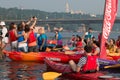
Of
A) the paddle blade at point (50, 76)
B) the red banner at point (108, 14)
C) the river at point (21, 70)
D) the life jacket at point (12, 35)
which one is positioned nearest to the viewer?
the paddle blade at point (50, 76)

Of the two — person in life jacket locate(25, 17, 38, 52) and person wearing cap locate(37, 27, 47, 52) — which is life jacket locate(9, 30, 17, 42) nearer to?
person in life jacket locate(25, 17, 38, 52)

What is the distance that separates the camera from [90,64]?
39.8 ft

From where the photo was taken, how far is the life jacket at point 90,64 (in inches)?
472

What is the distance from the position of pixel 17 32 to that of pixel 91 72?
7.48 m

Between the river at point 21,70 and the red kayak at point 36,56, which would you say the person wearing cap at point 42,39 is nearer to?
the red kayak at point 36,56

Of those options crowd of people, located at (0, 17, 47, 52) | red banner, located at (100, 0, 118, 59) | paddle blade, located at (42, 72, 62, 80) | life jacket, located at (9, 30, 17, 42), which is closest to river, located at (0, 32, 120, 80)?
paddle blade, located at (42, 72, 62, 80)

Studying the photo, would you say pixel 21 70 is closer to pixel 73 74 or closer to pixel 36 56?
pixel 36 56

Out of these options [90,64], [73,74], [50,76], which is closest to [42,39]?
[50,76]

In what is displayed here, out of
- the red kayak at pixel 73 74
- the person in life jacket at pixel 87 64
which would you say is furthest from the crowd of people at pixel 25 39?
the person in life jacket at pixel 87 64

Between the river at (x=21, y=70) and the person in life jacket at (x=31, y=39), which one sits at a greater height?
the person in life jacket at (x=31, y=39)

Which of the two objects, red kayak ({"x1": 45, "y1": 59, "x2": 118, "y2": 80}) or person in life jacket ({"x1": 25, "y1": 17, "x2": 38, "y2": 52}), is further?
person in life jacket ({"x1": 25, "y1": 17, "x2": 38, "y2": 52})

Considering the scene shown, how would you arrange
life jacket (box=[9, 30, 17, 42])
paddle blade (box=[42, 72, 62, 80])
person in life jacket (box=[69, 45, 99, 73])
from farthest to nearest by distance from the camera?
1. life jacket (box=[9, 30, 17, 42])
2. paddle blade (box=[42, 72, 62, 80])
3. person in life jacket (box=[69, 45, 99, 73])

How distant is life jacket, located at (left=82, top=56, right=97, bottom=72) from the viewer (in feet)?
39.3

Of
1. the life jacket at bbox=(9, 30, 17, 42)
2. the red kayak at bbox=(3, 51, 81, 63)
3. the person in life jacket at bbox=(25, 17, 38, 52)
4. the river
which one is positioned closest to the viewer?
the river
